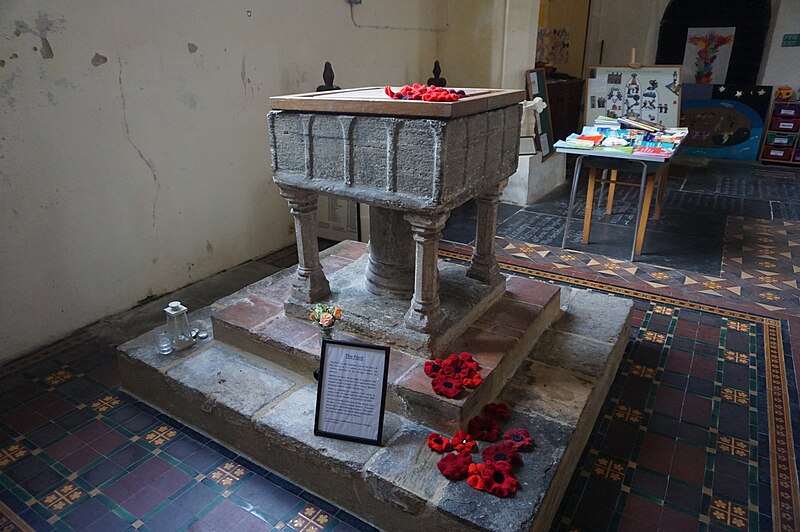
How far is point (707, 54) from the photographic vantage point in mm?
9891

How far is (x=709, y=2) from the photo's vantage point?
9.67 meters

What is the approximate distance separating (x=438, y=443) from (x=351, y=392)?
0.46 metres

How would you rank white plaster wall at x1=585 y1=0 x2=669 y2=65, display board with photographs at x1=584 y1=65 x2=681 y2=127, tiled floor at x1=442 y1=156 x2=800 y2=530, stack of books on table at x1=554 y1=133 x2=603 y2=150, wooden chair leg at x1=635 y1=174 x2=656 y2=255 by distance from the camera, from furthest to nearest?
1. white plaster wall at x1=585 y1=0 x2=669 y2=65
2. display board with photographs at x1=584 y1=65 x2=681 y2=127
3. stack of books on table at x1=554 y1=133 x2=603 y2=150
4. wooden chair leg at x1=635 y1=174 x2=656 y2=255
5. tiled floor at x1=442 y1=156 x2=800 y2=530

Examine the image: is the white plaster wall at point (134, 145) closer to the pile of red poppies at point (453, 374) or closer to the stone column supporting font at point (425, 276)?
the stone column supporting font at point (425, 276)

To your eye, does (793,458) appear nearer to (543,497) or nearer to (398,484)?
(543,497)

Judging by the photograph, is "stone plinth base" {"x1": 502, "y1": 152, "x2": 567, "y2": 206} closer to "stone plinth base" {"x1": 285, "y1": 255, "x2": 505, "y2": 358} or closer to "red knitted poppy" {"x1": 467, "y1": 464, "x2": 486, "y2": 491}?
"stone plinth base" {"x1": 285, "y1": 255, "x2": 505, "y2": 358}

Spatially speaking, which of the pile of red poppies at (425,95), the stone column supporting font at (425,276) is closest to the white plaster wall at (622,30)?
the pile of red poppies at (425,95)

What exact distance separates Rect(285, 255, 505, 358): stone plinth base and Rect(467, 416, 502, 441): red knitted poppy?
0.43 metres

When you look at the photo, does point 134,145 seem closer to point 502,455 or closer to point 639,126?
point 502,455

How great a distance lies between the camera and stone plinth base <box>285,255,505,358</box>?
292 cm

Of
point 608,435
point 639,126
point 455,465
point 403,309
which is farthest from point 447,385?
point 639,126

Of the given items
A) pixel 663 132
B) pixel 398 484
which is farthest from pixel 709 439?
pixel 663 132

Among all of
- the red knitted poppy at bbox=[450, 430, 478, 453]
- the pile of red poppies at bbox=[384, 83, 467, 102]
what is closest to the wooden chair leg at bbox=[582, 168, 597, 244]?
the pile of red poppies at bbox=[384, 83, 467, 102]

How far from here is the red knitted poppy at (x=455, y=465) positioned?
2.28 metres
